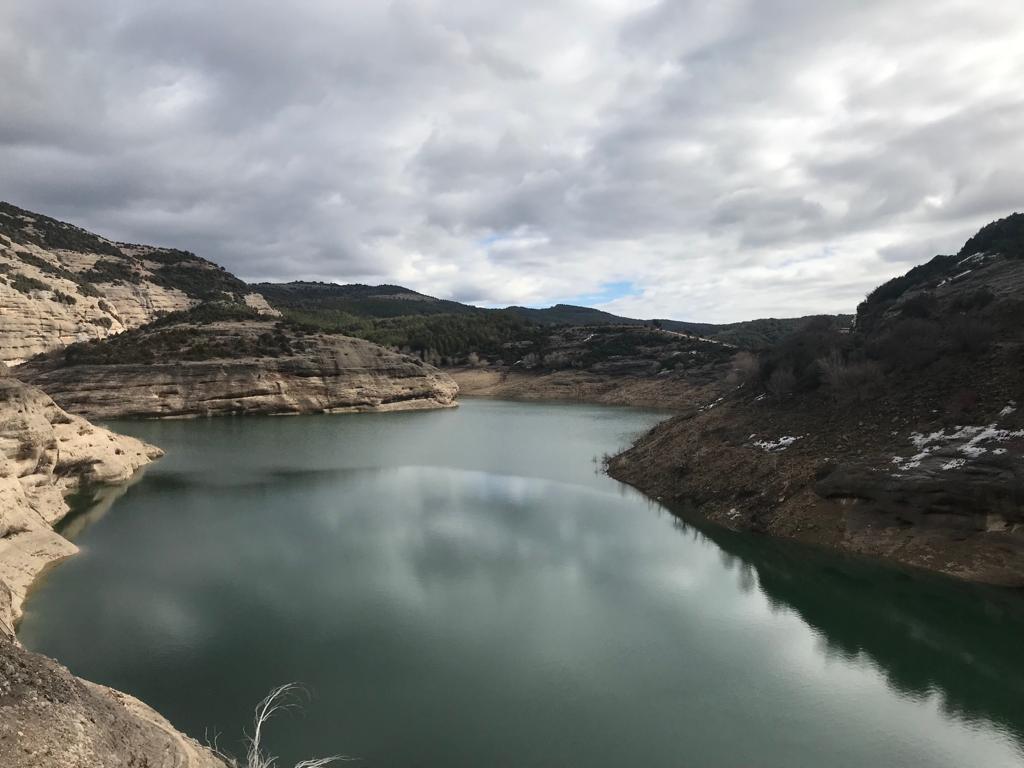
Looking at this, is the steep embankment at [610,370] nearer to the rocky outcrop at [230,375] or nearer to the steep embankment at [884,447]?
the rocky outcrop at [230,375]

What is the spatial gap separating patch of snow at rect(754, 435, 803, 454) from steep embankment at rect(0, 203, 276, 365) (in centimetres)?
6053

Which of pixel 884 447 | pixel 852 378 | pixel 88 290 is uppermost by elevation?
pixel 88 290

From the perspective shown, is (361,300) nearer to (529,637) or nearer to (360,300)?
(360,300)

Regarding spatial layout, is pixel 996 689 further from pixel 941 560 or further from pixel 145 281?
pixel 145 281

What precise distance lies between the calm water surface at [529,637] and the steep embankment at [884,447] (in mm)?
1217

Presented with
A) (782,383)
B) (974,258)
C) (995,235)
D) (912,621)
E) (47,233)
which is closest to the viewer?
(912,621)

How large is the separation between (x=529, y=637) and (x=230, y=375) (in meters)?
47.4

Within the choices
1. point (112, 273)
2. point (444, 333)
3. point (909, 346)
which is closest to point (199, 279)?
point (112, 273)

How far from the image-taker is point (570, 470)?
30594 mm

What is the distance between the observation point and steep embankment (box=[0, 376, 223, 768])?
487 cm

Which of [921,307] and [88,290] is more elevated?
[88,290]

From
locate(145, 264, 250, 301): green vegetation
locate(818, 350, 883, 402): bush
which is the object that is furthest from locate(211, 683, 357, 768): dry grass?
locate(145, 264, 250, 301): green vegetation

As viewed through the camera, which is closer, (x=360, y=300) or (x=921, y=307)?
(x=921, y=307)

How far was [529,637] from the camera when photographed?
12.1 meters
